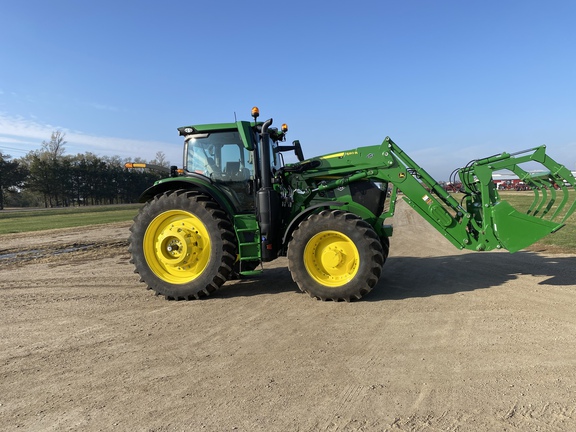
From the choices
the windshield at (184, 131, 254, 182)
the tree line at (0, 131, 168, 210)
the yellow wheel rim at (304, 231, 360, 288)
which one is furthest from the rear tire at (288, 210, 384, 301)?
the tree line at (0, 131, 168, 210)

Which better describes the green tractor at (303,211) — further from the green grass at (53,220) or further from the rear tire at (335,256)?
the green grass at (53,220)

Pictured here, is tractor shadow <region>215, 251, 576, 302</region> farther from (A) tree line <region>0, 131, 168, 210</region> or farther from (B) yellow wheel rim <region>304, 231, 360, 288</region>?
(A) tree line <region>0, 131, 168, 210</region>

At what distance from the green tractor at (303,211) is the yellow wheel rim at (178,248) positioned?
0.6 inches

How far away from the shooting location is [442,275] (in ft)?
23.2

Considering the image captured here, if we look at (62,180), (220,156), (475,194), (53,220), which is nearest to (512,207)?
(475,194)

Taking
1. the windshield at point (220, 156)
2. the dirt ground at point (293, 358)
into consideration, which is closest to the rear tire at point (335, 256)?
the dirt ground at point (293, 358)

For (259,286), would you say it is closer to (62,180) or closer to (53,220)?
(53,220)

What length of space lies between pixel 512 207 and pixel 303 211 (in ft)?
10.4

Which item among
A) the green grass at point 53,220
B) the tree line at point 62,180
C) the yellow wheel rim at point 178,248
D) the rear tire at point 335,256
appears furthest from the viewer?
the tree line at point 62,180

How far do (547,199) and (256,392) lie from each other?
5547mm

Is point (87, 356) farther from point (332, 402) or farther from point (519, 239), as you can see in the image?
point (519, 239)

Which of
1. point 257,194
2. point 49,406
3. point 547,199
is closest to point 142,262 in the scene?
point 257,194

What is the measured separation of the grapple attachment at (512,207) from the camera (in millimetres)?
5699

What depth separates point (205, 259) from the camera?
5.99 meters
